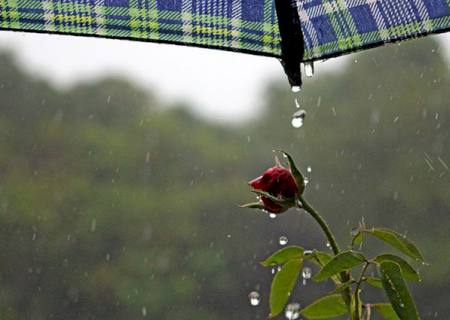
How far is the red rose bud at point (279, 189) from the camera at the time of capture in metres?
0.47

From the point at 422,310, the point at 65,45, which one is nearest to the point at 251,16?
the point at 422,310

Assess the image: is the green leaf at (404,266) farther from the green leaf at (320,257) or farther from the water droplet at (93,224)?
the water droplet at (93,224)

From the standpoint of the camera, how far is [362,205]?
3957 mm

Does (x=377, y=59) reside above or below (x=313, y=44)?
below

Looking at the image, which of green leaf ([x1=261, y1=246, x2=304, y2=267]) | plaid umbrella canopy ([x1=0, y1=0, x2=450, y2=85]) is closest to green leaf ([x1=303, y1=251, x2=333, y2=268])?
green leaf ([x1=261, y1=246, x2=304, y2=267])

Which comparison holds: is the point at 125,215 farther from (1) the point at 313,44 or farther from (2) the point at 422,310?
(1) the point at 313,44

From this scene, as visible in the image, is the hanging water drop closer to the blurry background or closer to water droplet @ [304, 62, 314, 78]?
water droplet @ [304, 62, 314, 78]

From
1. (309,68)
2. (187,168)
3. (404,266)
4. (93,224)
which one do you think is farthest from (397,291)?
(187,168)

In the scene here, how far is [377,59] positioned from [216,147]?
128cm

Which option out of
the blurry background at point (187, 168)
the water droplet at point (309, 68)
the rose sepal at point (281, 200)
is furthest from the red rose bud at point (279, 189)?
the blurry background at point (187, 168)

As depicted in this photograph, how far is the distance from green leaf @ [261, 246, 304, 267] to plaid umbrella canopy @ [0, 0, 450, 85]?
0.39ft

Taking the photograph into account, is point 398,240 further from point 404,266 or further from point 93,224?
point 93,224

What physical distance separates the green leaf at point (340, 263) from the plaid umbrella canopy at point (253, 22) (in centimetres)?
14

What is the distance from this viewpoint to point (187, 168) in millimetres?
5117
